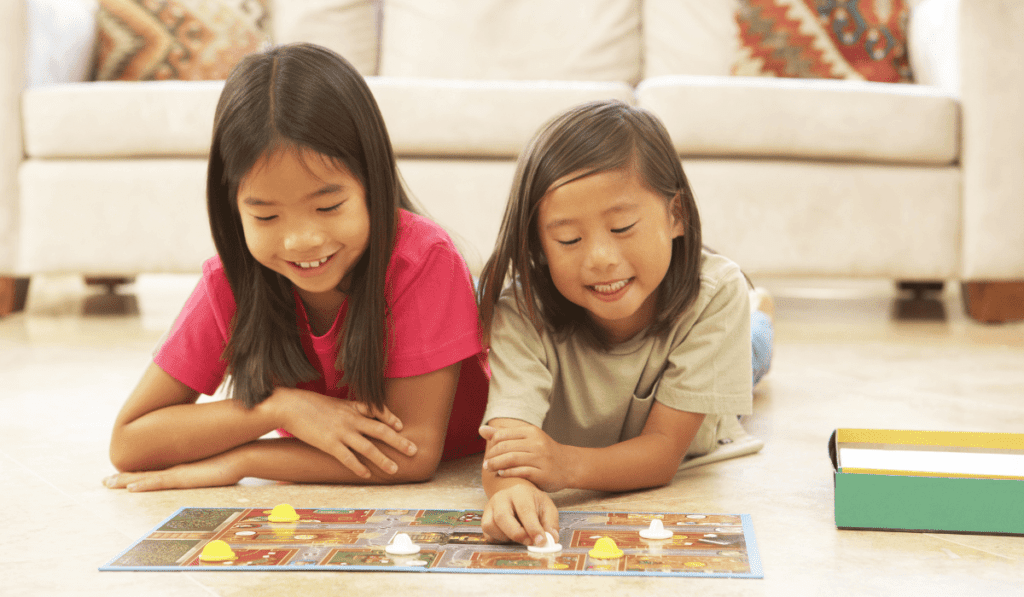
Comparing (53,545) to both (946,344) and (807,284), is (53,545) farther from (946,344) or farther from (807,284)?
(807,284)

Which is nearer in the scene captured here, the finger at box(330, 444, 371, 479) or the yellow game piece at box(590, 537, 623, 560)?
the yellow game piece at box(590, 537, 623, 560)

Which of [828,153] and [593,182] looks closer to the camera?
[593,182]

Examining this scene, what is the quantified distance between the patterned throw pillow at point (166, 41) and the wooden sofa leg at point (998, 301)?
1.74 metres

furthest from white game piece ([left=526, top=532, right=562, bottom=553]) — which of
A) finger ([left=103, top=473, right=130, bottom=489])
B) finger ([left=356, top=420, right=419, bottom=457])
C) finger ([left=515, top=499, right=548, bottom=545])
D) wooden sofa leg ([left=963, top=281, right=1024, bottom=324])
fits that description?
wooden sofa leg ([left=963, top=281, right=1024, bottom=324])

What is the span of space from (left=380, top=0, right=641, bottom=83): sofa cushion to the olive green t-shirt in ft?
4.69

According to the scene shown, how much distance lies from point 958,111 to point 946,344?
1.69ft

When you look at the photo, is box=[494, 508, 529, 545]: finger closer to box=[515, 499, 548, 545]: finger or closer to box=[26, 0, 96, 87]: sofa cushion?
box=[515, 499, 548, 545]: finger

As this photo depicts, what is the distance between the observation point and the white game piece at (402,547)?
2.43 ft

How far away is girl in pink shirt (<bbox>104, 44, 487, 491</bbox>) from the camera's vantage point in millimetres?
904

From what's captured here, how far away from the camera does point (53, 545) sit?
783 millimetres

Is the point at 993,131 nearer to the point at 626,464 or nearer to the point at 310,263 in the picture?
the point at 626,464

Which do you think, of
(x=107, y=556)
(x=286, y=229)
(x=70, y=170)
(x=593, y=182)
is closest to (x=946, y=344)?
(x=593, y=182)

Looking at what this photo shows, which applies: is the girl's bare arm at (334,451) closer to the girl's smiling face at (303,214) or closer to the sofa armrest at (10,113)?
the girl's smiling face at (303,214)

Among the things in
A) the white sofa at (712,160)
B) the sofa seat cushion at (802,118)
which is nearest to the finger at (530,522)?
the white sofa at (712,160)
